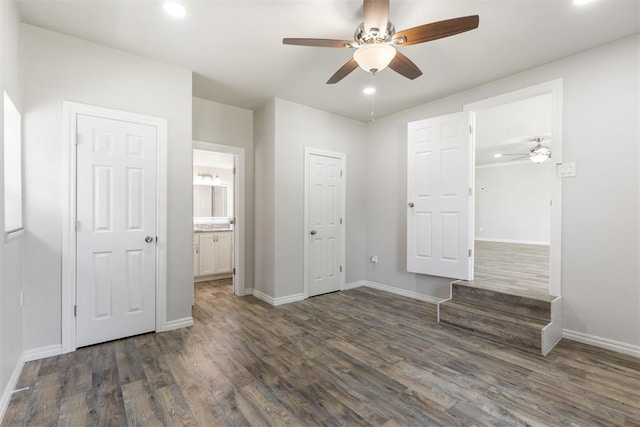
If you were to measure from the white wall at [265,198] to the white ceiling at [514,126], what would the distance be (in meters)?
2.98

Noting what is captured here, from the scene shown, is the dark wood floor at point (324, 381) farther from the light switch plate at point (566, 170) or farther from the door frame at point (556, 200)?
the light switch plate at point (566, 170)

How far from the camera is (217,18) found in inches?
92.4

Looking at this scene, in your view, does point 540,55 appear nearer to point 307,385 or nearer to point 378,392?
point 378,392

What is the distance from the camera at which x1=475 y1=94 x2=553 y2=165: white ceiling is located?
14.9 feet

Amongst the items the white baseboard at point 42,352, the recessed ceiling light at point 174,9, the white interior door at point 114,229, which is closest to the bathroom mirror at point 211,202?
the white interior door at point 114,229

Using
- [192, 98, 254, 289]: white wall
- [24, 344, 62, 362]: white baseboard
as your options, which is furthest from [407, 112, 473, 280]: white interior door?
[24, 344, 62, 362]: white baseboard

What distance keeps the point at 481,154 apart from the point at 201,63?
25.3ft

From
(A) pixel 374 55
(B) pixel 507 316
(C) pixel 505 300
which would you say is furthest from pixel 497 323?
(A) pixel 374 55

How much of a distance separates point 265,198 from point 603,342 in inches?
157

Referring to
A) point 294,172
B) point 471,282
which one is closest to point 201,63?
point 294,172

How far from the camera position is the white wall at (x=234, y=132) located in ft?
13.4

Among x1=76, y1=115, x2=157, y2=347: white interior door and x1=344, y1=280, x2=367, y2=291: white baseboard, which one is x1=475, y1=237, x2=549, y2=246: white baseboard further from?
x1=76, y1=115, x2=157, y2=347: white interior door

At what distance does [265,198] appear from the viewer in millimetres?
4203

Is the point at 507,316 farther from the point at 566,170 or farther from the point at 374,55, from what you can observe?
the point at 374,55
